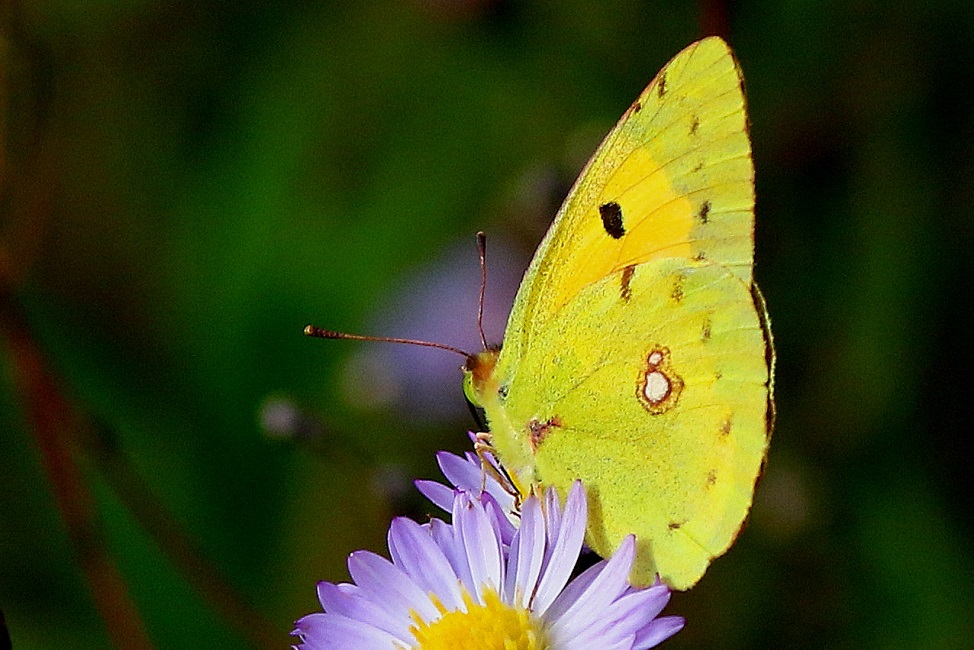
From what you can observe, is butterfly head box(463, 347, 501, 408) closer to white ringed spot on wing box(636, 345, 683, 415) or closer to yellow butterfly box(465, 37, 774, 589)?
yellow butterfly box(465, 37, 774, 589)

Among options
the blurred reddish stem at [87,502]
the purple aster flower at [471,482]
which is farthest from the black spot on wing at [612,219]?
the blurred reddish stem at [87,502]

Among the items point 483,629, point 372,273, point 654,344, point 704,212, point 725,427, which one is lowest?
point 483,629

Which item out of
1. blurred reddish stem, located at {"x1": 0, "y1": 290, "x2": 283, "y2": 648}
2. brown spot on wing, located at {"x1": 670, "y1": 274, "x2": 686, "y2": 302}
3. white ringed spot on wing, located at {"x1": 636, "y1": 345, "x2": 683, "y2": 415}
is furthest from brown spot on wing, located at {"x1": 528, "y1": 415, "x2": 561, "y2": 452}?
blurred reddish stem, located at {"x1": 0, "y1": 290, "x2": 283, "y2": 648}

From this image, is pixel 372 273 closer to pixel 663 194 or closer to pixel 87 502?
pixel 87 502

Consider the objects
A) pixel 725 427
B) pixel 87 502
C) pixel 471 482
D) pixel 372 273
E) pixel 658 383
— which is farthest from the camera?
pixel 372 273

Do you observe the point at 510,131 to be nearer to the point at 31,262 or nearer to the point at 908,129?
the point at 908,129

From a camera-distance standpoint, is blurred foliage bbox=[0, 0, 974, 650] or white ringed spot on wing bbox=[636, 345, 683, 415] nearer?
white ringed spot on wing bbox=[636, 345, 683, 415]

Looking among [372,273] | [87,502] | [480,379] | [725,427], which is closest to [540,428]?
[480,379]
